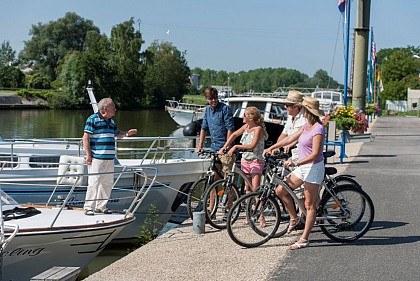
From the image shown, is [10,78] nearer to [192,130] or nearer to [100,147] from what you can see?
[192,130]

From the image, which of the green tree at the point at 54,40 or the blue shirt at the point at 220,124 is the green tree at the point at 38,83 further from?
the blue shirt at the point at 220,124

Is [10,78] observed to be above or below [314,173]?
above

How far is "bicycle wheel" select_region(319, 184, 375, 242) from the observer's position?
8133 mm

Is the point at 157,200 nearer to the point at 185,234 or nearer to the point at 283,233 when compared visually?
the point at 185,234

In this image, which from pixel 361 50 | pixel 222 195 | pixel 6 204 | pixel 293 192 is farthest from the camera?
pixel 361 50

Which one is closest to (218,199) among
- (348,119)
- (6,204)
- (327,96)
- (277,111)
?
(6,204)

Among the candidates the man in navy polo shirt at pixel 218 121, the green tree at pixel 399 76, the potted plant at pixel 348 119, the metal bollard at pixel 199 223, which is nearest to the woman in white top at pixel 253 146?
the man in navy polo shirt at pixel 218 121

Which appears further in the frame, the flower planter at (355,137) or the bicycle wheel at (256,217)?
the flower planter at (355,137)

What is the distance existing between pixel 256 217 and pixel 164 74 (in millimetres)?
93649

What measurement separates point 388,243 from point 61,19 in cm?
12046

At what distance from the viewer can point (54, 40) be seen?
395 ft

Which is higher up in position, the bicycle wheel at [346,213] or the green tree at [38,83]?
the green tree at [38,83]

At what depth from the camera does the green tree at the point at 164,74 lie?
314 feet

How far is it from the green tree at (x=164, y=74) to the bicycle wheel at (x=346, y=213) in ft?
284
